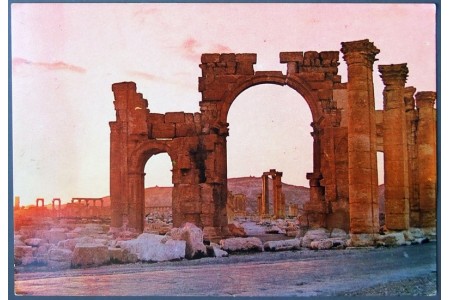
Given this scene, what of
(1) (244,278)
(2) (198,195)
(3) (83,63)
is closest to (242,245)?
(2) (198,195)

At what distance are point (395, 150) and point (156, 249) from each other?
20.7 ft

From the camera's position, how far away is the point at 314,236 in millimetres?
21094

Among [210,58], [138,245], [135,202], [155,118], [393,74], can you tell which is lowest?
[138,245]

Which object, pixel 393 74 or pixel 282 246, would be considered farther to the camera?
pixel 282 246

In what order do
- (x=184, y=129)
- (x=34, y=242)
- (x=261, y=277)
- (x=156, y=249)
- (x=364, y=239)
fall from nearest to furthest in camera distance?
1. (x=261, y=277)
2. (x=364, y=239)
3. (x=156, y=249)
4. (x=34, y=242)
5. (x=184, y=129)

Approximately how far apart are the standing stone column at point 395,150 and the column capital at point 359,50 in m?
1.95

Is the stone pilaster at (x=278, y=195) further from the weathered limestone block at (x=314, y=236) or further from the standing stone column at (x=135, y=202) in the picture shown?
the weathered limestone block at (x=314, y=236)

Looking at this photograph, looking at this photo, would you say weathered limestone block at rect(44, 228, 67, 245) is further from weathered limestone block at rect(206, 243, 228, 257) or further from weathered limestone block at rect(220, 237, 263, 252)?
weathered limestone block at rect(220, 237, 263, 252)

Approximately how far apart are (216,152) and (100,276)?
23.9ft

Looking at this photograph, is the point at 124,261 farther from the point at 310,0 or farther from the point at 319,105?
the point at 319,105

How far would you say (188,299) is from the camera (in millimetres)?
14961

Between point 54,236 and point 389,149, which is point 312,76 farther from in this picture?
point 54,236

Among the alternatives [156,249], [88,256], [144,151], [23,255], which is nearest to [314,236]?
[156,249]

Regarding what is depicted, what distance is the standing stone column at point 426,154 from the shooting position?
21391 mm
